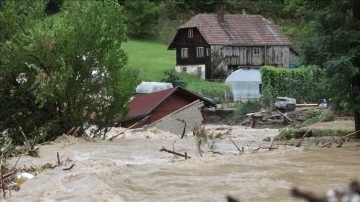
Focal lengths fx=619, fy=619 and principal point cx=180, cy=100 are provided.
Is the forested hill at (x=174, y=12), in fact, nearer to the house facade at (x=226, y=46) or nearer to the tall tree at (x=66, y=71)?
the house facade at (x=226, y=46)

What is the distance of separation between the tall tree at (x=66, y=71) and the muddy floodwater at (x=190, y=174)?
4.19m

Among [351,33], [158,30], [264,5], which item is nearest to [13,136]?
[351,33]

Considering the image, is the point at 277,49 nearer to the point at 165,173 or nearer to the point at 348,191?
the point at 165,173

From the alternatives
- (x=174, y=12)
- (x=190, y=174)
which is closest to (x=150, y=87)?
(x=190, y=174)

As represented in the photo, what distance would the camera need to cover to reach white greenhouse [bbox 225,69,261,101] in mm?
53719

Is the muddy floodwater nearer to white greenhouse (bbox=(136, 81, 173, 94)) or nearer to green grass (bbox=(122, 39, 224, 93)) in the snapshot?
white greenhouse (bbox=(136, 81, 173, 94))

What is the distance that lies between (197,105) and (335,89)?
13.4m

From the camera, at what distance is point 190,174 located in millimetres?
14477

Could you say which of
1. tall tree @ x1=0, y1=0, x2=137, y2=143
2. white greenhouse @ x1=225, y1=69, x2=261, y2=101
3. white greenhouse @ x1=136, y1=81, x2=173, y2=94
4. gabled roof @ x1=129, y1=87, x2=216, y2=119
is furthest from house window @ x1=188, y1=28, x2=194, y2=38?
tall tree @ x1=0, y1=0, x2=137, y2=143

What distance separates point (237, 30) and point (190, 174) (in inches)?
2148

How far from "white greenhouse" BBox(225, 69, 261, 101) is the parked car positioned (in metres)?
9.91

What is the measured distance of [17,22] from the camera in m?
25.2

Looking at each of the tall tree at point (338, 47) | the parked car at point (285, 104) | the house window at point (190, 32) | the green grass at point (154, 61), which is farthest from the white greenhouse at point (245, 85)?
the tall tree at point (338, 47)

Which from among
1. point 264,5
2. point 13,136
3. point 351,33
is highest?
point 264,5
